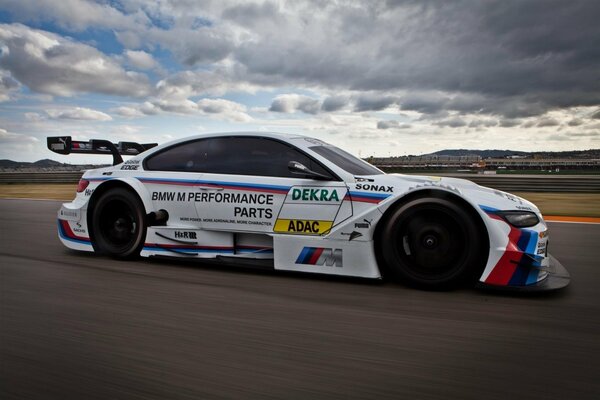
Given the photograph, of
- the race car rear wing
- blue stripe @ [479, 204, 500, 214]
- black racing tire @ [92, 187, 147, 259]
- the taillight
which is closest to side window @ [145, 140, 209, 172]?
black racing tire @ [92, 187, 147, 259]

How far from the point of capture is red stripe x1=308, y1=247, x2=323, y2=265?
12.7 feet

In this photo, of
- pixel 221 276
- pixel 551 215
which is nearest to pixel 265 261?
pixel 221 276

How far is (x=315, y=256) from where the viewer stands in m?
3.88

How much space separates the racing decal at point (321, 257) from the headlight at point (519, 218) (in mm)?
1239

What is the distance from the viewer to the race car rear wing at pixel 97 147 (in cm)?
529

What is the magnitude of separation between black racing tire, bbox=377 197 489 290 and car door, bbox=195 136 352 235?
43 cm

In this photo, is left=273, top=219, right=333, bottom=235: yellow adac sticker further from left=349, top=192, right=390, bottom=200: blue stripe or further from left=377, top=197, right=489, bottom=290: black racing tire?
left=377, top=197, right=489, bottom=290: black racing tire

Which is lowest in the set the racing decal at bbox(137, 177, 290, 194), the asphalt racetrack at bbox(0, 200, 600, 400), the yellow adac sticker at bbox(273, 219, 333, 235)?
the asphalt racetrack at bbox(0, 200, 600, 400)

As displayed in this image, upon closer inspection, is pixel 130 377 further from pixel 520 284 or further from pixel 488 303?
pixel 520 284

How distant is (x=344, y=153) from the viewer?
4707mm

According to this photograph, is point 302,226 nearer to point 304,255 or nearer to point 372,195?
point 304,255

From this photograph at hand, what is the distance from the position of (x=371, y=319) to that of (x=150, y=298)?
1568 millimetres

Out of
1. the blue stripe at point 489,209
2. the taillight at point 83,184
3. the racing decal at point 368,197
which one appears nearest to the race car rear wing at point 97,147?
the taillight at point 83,184

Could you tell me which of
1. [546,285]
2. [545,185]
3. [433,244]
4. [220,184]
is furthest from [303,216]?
[545,185]
